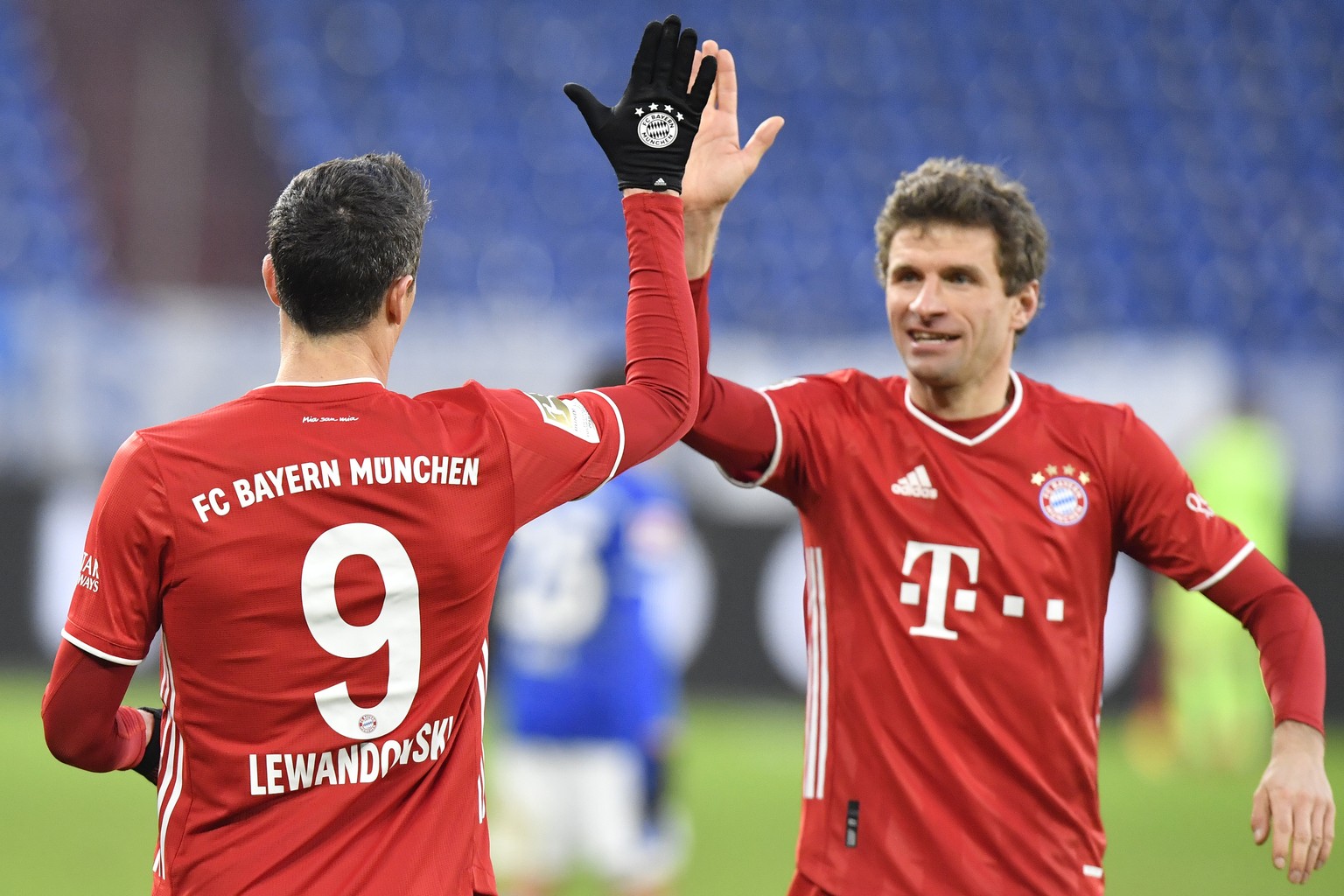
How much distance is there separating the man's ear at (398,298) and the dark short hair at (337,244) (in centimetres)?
2

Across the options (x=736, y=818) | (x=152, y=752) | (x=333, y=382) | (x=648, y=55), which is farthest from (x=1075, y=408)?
(x=736, y=818)

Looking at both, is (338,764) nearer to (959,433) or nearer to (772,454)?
(772,454)

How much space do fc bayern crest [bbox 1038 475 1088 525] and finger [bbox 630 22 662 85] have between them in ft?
3.98

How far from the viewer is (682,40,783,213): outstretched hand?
9.78 feet

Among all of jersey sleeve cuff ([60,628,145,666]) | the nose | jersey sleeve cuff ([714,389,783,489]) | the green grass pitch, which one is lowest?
the green grass pitch

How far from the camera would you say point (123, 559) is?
2.32 m

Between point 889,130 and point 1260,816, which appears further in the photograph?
point 889,130

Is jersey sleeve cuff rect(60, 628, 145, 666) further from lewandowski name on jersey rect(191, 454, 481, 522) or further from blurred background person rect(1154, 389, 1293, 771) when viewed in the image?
blurred background person rect(1154, 389, 1293, 771)

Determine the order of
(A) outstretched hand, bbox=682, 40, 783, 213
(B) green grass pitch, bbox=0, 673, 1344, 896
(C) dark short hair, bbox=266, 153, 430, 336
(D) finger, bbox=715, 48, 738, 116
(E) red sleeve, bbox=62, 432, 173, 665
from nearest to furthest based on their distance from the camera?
(E) red sleeve, bbox=62, 432, 173, 665 → (C) dark short hair, bbox=266, 153, 430, 336 → (A) outstretched hand, bbox=682, 40, 783, 213 → (D) finger, bbox=715, 48, 738, 116 → (B) green grass pitch, bbox=0, 673, 1344, 896

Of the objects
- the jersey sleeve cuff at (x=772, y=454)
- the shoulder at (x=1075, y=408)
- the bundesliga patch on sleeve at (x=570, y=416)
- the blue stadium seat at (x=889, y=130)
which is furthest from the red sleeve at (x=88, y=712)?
the blue stadium seat at (x=889, y=130)

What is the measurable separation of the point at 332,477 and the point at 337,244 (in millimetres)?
376

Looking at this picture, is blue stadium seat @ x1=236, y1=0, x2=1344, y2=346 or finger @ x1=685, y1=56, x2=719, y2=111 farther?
blue stadium seat @ x1=236, y1=0, x2=1344, y2=346

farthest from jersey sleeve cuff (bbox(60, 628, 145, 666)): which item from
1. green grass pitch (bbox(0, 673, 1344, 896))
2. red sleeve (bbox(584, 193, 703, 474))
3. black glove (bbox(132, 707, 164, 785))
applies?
green grass pitch (bbox(0, 673, 1344, 896))

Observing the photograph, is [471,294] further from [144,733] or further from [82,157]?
[144,733]
